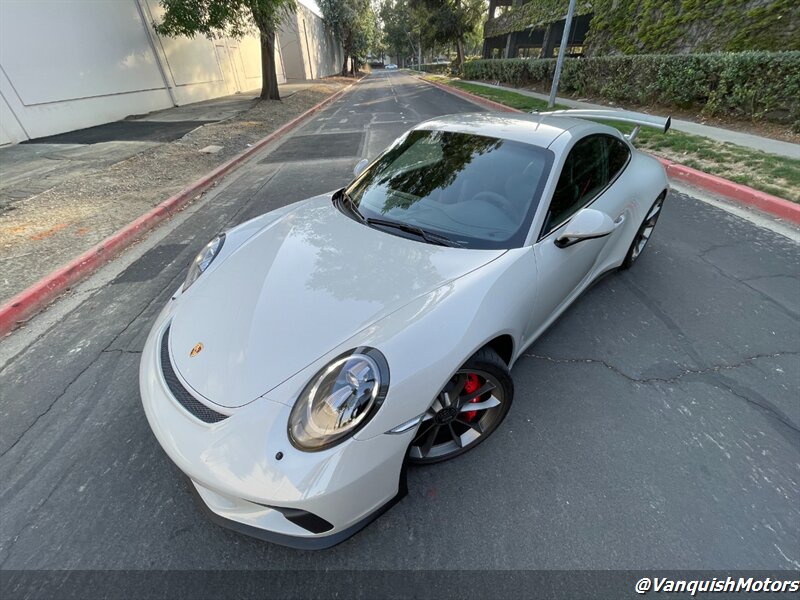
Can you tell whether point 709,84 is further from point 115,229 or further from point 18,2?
point 18,2

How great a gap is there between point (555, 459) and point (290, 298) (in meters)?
1.57

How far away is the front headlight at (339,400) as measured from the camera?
1289mm

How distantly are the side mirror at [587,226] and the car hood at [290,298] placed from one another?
47cm

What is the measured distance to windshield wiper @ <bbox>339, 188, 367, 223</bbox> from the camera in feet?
7.48

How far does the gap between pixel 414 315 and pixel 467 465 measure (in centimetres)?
90

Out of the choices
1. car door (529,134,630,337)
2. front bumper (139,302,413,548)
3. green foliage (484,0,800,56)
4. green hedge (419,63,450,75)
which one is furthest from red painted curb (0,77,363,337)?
green hedge (419,63,450,75)

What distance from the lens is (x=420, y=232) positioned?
80.2 inches

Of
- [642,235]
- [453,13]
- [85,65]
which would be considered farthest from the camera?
[453,13]

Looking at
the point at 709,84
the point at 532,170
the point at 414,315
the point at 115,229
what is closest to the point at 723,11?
the point at 709,84

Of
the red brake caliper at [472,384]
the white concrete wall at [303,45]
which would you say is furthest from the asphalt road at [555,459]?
the white concrete wall at [303,45]

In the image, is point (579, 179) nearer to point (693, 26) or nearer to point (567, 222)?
point (567, 222)

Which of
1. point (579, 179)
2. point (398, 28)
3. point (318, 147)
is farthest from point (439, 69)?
point (579, 179)

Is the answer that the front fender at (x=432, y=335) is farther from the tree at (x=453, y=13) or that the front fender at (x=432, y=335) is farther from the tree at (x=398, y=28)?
the tree at (x=398, y=28)

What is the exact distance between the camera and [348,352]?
142 cm
